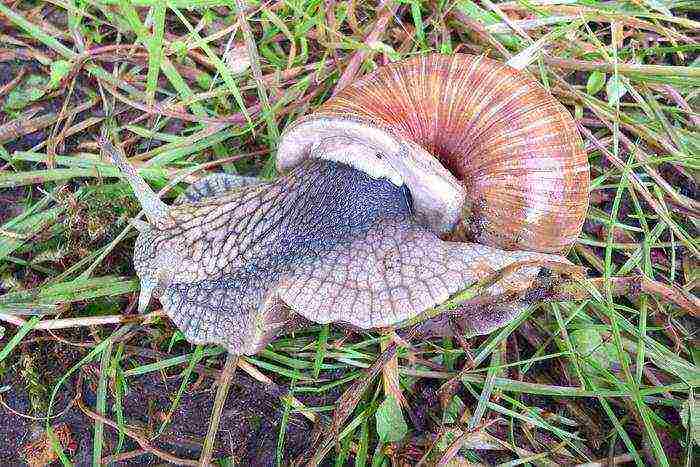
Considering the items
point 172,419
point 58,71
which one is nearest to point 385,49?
point 58,71

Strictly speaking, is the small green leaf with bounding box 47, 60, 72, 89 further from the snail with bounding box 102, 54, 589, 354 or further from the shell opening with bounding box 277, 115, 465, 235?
the shell opening with bounding box 277, 115, 465, 235

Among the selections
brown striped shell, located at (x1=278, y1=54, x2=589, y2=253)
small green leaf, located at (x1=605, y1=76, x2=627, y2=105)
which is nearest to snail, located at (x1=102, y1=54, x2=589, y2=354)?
brown striped shell, located at (x1=278, y1=54, x2=589, y2=253)

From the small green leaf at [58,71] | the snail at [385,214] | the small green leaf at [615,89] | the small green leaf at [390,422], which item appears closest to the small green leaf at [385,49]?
the snail at [385,214]

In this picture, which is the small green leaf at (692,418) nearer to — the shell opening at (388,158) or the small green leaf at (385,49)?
the shell opening at (388,158)

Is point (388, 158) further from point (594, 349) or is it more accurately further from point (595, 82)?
point (595, 82)

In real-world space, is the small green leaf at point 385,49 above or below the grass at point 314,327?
above

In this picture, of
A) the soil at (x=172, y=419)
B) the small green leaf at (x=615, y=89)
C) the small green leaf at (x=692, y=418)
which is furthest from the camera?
the small green leaf at (x=615, y=89)

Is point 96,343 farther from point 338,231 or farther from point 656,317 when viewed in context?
point 656,317
